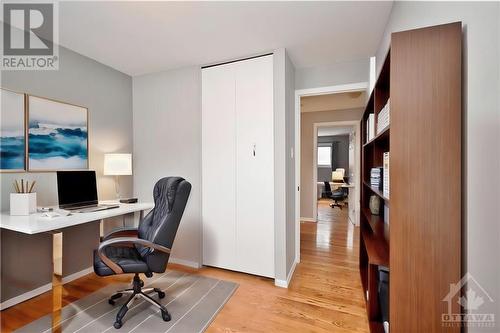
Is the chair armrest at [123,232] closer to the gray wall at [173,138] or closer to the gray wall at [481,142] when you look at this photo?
the gray wall at [173,138]

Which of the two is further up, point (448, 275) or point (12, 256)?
point (448, 275)

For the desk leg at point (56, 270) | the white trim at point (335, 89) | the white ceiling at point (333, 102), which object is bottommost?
the desk leg at point (56, 270)

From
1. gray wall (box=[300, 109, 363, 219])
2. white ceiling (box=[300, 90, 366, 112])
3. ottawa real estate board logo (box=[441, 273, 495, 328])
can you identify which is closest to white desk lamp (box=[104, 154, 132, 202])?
ottawa real estate board logo (box=[441, 273, 495, 328])

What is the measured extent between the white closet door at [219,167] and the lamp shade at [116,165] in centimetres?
93

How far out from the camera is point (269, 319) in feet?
6.26

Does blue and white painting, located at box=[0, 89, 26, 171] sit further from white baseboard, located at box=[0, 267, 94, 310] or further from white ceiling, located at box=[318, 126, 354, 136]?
white ceiling, located at box=[318, 126, 354, 136]

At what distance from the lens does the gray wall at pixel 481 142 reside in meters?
0.82

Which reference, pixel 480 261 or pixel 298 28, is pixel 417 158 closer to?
pixel 480 261

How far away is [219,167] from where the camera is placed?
283 cm

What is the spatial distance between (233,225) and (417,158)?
2.09 metres

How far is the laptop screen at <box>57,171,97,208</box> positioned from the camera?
88.1 inches

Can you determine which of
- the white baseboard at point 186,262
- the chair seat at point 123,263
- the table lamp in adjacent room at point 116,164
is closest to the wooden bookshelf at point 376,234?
the chair seat at point 123,263

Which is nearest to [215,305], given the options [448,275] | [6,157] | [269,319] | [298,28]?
[269,319]

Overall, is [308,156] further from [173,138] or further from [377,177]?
[377,177]
